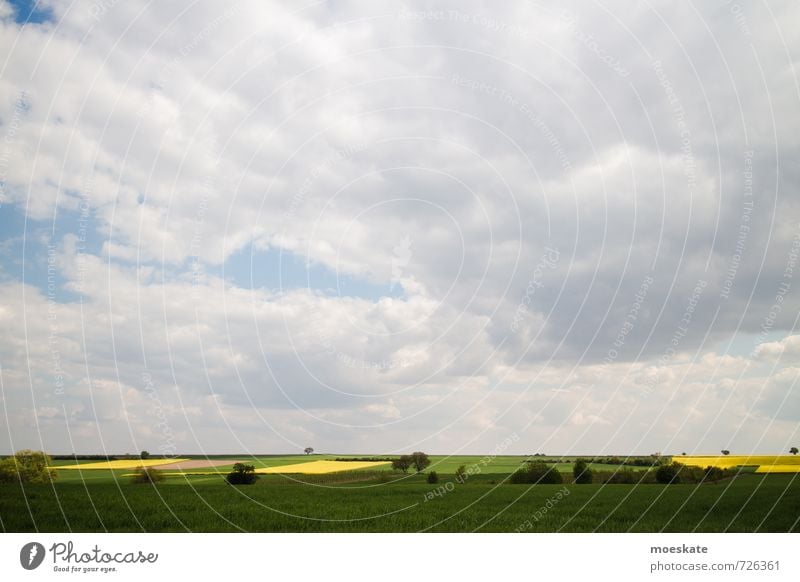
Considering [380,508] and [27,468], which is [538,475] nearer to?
[380,508]

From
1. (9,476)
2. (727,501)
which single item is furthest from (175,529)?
(727,501)

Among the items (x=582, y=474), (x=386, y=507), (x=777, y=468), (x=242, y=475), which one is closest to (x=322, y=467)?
(x=242, y=475)

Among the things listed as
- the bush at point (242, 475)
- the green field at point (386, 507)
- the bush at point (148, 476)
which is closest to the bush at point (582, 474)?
the green field at point (386, 507)

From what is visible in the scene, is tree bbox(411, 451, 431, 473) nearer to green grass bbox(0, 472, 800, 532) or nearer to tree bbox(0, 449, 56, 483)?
green grass bbox(0, 472, 800, 532)

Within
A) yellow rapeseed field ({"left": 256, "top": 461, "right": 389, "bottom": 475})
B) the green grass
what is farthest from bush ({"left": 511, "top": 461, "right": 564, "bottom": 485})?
yellow rapeseed field ({"left": 256, "top": 461, "right": 389, "bottom": 475})
